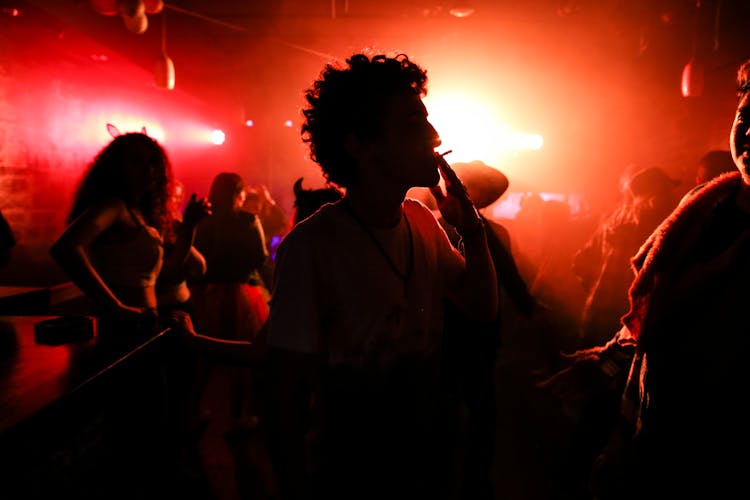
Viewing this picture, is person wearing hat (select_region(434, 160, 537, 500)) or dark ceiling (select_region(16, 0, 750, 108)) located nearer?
person wearing hat (select_region(434, 160, 537, 500))

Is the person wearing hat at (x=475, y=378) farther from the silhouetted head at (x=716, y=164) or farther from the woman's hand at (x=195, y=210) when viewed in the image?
the silhouetted head at (x=716, y=164)

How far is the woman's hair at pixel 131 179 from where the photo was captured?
2920 millimetres

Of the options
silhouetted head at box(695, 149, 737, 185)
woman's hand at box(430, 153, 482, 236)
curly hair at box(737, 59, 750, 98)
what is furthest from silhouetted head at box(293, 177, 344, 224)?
silhouetted head at box(695, 149, 737, 185)

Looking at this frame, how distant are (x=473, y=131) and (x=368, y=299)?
11.4 meters

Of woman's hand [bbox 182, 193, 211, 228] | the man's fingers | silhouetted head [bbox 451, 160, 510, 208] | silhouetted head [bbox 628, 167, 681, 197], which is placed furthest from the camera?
silhouetted head [bbox 628, 167, 681, 197]

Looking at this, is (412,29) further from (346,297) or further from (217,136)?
(346,297)

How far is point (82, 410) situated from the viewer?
213cm

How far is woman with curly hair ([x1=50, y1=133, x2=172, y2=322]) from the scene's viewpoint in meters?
2.61

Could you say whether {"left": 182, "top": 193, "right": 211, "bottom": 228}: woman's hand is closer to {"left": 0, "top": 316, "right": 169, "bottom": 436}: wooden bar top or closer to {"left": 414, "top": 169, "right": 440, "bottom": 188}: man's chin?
{"left": 0, "top": 316, "right": 169, "bottom": 436}: wooden bar top

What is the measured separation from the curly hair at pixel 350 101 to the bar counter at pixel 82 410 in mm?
1231

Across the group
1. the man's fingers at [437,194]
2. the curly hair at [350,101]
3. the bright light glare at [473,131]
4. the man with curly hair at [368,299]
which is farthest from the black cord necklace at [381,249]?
the bright light glare at [473,131]

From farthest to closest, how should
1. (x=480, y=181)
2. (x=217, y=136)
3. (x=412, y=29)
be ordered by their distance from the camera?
1. (x=217, y=136)
2. (x=412, y=29)
3. (x=480, y=181)

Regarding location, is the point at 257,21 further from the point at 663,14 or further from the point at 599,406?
the point at 599,406

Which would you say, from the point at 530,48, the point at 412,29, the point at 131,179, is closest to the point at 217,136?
the point at 412,29
